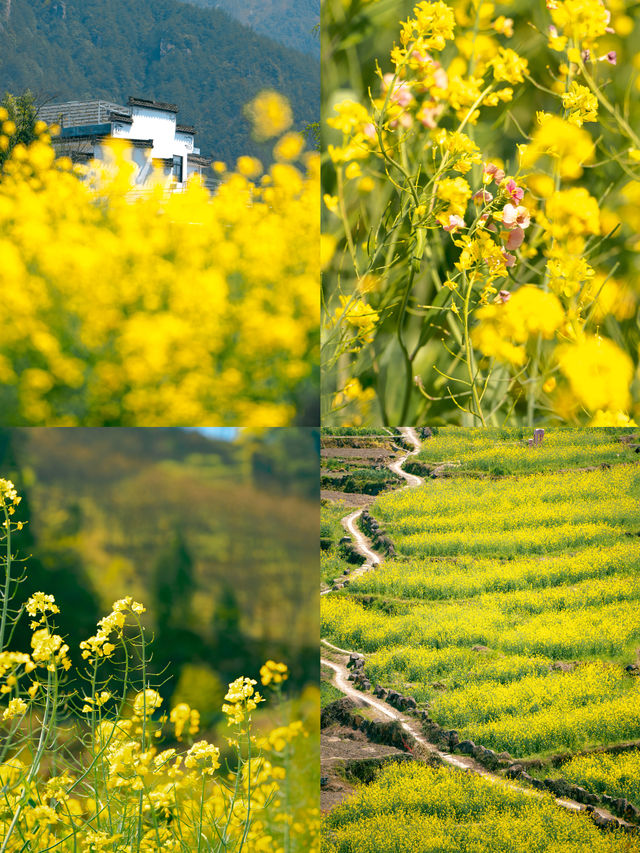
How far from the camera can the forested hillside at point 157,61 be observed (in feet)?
7.54

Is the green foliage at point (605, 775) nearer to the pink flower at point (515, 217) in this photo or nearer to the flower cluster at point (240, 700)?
the flower cluster at point (240, 700)

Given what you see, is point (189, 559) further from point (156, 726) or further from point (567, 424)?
point (567, 424)

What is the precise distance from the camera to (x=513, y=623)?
7.77ft

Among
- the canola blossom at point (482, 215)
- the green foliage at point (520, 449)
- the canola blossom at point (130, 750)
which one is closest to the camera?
the canola blossom at point (130, 750)

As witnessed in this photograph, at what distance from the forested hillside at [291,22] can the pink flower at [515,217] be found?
0.70 m

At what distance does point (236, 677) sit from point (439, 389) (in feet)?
3.33

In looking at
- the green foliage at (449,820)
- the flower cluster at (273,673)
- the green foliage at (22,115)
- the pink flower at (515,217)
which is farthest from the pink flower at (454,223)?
the green foliage at (449,820)

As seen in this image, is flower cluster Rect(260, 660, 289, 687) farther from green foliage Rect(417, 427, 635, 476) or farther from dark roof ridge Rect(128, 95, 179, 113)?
dark roof ridge Rect(128, 95, 179, 113)

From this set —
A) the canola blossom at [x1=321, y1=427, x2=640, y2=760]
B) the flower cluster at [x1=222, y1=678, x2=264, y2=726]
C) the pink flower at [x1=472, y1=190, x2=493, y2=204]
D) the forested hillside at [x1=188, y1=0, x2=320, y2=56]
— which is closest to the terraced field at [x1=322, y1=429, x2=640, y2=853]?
the canola blossom at [x1=321, y1=427, x2=640, y2=760]

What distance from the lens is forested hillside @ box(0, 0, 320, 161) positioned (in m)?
2.30

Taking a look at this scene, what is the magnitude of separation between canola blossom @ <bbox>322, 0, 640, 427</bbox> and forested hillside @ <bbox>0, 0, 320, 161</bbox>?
182 mm

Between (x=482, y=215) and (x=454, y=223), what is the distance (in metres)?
0.08

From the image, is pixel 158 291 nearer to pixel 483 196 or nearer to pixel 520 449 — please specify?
pixel 483 196

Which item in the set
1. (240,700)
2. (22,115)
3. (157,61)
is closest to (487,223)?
(157,61)
